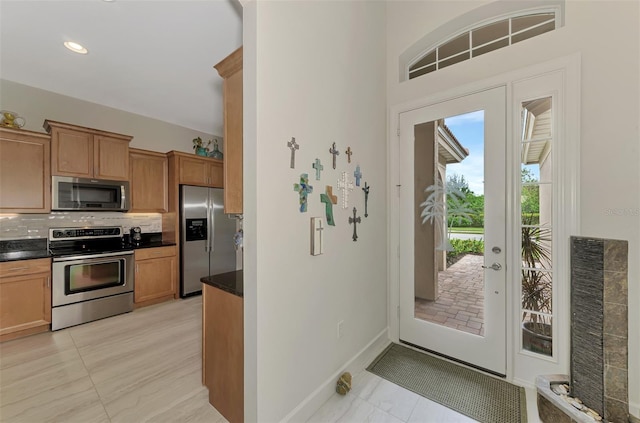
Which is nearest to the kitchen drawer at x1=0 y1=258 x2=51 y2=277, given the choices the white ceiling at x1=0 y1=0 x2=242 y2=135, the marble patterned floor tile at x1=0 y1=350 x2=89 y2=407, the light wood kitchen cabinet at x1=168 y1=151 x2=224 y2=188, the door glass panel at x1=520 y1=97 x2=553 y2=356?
the marble patterned floor tile at x1=0 y1=350 x2=89 y2=407

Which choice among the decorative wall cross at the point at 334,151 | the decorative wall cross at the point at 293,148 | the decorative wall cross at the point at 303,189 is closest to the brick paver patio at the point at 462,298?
the decorative wall cross at the point at 334,151

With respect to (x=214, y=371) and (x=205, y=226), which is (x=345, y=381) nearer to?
(x=214, y=371)

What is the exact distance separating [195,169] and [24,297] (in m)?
2.46

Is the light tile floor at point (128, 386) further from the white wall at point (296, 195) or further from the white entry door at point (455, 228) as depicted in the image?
the white entry door at point (455, 228)

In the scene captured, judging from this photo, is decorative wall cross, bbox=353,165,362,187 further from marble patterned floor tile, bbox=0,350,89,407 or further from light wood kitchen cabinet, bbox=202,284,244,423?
marble patterned floor tile, bbox=0,350,89,407

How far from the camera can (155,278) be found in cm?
375

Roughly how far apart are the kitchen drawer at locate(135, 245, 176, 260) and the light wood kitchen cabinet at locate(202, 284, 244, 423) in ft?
8.05

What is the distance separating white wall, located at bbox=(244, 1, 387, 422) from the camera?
1.35 metres

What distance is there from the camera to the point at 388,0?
8.59ft

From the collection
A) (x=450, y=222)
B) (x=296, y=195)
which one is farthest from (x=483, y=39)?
(x=296, y=195)

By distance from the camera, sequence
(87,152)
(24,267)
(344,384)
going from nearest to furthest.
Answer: (344,384), (24,267), (87,152)

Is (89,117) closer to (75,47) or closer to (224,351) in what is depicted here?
(75,47)

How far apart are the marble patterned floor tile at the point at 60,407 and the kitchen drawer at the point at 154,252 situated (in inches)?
72.2

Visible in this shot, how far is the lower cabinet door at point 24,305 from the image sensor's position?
2.64m
